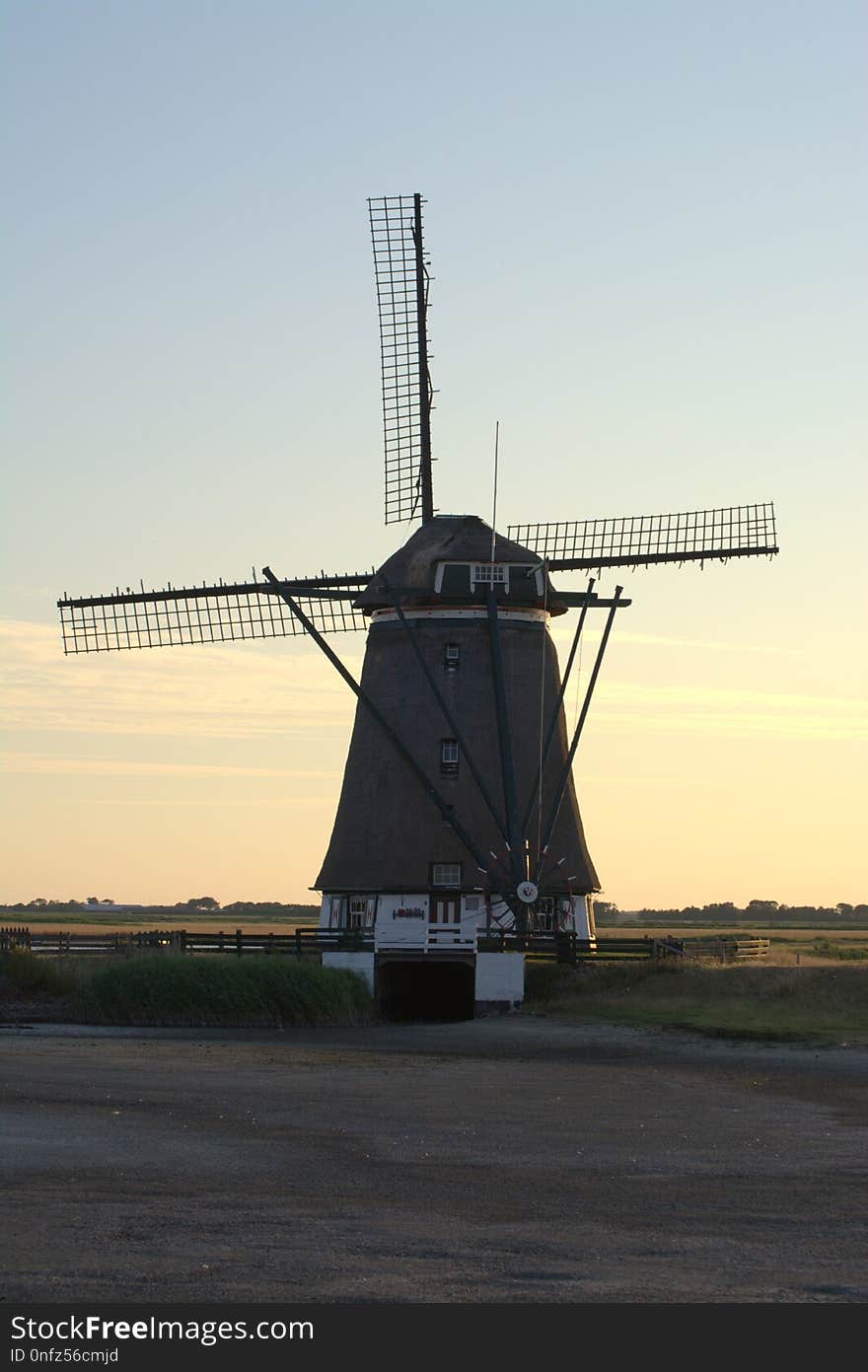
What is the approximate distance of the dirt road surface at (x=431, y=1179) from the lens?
12.3m

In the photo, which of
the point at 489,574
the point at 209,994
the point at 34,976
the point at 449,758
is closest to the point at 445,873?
the point at 449,758

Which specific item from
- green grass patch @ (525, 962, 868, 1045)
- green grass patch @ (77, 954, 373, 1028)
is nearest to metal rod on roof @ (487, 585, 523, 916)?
green grass patch @ (525, 962, 868, 1045)

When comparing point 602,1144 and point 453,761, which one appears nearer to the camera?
point 602,1144

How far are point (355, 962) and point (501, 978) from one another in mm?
3951

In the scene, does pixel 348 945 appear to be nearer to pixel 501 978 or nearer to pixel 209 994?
pixel 501 978

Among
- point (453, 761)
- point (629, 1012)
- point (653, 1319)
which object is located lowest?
point (653, 1319)

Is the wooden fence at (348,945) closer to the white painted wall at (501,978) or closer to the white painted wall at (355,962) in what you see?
the white painted wall at (355,962)

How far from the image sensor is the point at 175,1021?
43.8 meters

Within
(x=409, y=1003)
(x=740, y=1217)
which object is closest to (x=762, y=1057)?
(x=740, y=1217)

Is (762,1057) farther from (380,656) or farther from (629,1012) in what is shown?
(380,656)

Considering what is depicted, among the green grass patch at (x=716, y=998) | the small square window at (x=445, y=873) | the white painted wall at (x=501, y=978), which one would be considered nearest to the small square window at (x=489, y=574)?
the small square window at (x=445, y=873)

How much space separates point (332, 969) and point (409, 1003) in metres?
6.71

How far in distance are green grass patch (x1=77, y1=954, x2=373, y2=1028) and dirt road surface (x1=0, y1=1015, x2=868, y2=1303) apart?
34.9 ft

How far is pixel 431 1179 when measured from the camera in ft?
57.7
